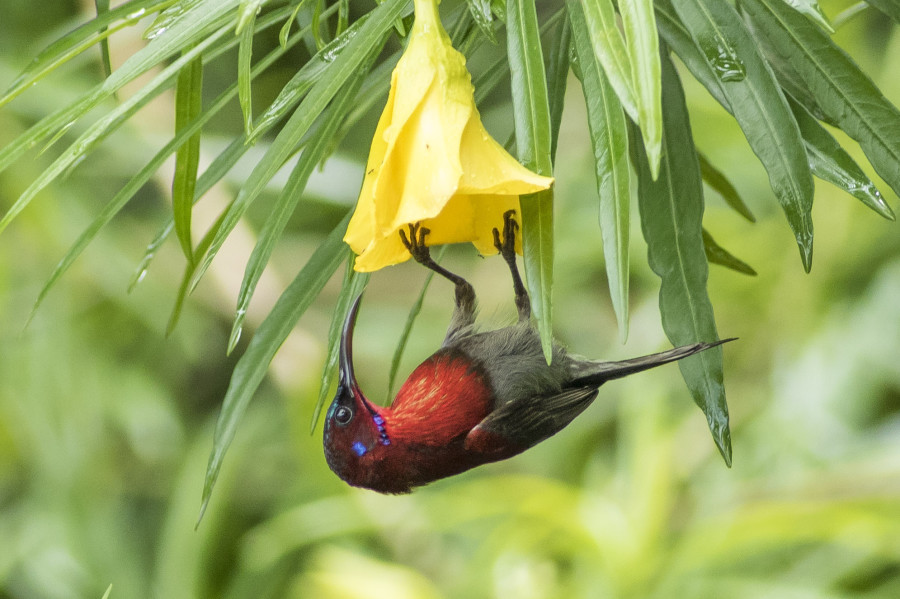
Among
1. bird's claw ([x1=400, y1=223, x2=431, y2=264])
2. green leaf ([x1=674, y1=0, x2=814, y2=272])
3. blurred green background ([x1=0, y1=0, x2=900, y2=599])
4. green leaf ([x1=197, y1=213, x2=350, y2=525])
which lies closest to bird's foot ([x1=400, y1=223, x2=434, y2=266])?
bird's claw ([x1=400, y1=223, x2=431, y2=264])

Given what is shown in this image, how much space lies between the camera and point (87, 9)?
183cm

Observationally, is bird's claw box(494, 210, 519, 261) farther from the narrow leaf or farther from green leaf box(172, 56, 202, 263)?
green leaf box(172, 56, 202, 263)

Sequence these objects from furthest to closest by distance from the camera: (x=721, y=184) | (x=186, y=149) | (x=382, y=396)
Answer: (x=382, y=396) → (x=721, y=184) → (x=186, y=149)

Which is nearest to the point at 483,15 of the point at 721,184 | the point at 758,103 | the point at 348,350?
the point at 758,103

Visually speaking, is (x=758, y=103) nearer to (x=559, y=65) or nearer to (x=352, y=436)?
(x=559, y=65)

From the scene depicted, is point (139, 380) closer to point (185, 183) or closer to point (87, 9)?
point (87, 9)

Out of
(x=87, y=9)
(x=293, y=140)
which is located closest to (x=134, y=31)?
(x=87, y=9)

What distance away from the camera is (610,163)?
1.67ft

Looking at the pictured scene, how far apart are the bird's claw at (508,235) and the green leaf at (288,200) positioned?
15 cm

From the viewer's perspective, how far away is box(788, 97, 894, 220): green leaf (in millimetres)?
555

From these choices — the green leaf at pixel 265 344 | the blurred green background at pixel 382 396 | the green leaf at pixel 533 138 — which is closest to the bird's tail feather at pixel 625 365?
the green leaf at pixel 533 138

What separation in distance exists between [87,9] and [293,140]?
1.58 m

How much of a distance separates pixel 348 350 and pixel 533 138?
Result: 0.88 feet

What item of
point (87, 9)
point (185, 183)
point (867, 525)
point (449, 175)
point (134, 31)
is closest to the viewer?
point (449, 175)
